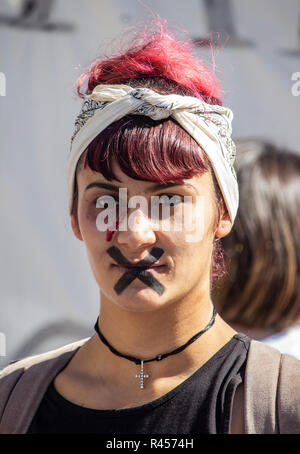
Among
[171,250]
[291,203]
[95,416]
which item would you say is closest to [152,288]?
[171,250]

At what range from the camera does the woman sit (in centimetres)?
169

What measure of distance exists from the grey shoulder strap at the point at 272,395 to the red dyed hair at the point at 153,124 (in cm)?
45

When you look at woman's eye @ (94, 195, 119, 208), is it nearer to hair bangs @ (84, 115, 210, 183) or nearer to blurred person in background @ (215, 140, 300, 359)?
hair bangs @ (84, 115, 210, 183)

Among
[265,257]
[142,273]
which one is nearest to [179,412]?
[142,273]

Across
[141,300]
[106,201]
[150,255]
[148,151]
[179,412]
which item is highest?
[148,151]

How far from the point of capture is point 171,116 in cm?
175

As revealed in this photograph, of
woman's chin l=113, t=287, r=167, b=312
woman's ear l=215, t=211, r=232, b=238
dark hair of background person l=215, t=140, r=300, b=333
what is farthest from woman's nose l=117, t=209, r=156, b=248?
dark hair of background person l=215, t=140, r=300, b=333

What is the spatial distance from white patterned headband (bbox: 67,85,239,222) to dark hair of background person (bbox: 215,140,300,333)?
60 cm

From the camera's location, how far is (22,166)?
3.61m

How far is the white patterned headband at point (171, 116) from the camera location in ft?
5.70

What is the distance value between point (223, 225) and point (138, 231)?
30cm

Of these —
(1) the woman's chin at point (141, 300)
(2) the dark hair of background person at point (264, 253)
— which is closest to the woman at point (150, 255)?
(1) the woman's chin at point (141, 300)

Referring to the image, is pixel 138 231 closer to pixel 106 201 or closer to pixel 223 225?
pixel 106 201

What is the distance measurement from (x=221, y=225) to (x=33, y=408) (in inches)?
27.1
